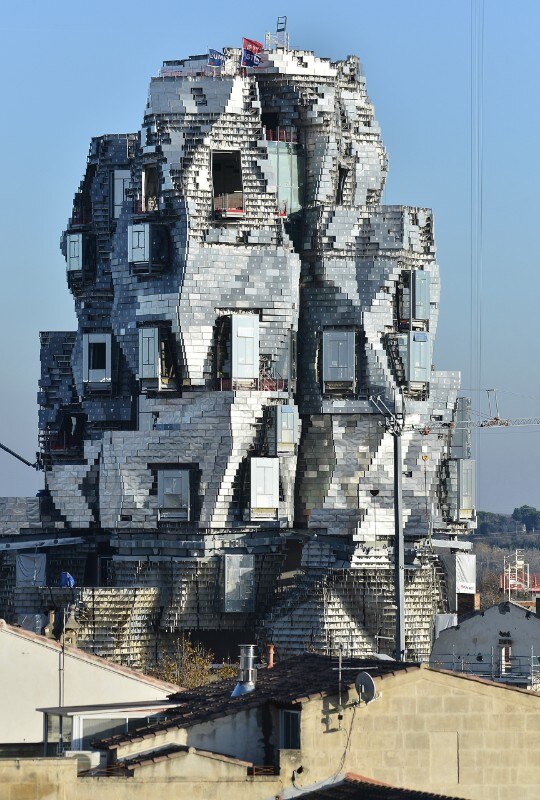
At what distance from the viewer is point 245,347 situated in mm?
131125

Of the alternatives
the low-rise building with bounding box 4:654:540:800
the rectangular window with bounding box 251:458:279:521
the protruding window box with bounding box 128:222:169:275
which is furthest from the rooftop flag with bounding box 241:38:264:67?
the low-rise building with bounding box 4:654:540:800

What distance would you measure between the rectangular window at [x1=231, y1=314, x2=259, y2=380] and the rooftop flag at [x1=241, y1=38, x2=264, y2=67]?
16133 millimetres

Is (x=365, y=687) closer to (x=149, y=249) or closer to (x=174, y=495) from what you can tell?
(x=174, y=495)

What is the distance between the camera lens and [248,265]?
5217 inches

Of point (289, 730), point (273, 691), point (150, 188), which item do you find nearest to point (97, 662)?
point (273, 691)

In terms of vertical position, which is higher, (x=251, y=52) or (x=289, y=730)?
(x=251, y=52)

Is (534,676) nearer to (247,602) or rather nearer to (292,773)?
(247,602)

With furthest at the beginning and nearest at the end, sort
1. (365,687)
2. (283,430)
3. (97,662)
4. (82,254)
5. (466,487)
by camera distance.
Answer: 1. (82,254)
2. (466,487)
3. (283,430)
4. (97,662)
5. (365,687)

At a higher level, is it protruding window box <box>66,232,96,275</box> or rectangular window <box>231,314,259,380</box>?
protruding window box <box>66,232,96,275</box>

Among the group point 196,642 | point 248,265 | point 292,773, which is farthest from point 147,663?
point 292,773

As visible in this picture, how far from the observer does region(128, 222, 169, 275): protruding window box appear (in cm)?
13250

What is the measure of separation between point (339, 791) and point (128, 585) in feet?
250

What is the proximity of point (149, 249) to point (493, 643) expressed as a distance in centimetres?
3329

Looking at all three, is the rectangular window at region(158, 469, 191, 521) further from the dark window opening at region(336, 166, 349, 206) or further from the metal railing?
the metal railing
